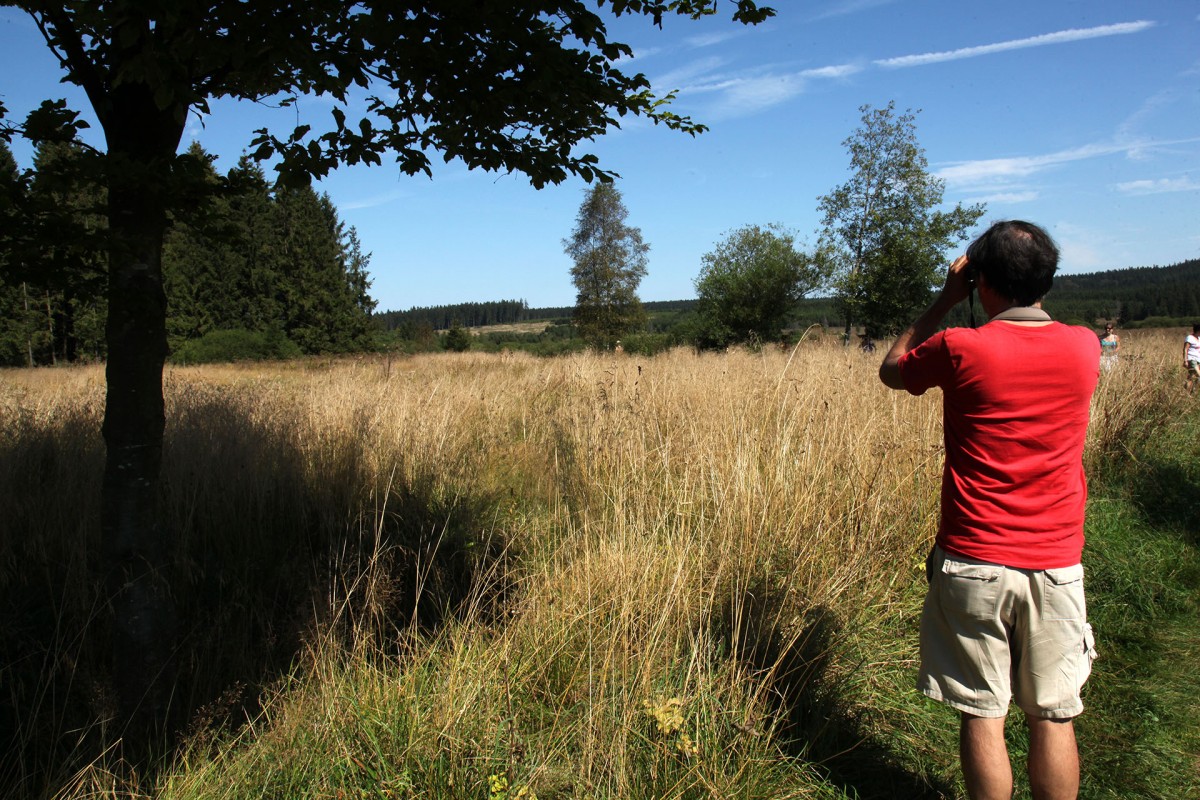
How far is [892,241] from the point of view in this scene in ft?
76.0

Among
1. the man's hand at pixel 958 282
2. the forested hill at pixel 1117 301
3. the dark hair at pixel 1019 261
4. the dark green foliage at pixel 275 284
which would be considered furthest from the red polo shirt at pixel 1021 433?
the dark green foliage at pixel 275 284

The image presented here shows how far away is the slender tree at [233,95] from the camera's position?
79.6 inches

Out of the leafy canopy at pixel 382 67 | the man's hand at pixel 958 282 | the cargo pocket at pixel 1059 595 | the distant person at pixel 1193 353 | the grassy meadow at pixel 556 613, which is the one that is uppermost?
the leafy canopy at pixel 382 67

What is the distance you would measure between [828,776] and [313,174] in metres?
2.91

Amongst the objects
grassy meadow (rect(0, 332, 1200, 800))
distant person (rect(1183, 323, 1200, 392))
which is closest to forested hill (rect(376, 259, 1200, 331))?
distant person (rect(1183, 323, 1200, 392))

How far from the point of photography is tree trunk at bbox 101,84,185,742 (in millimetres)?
2402

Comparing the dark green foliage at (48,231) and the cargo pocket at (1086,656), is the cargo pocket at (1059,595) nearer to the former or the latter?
the cargo pocket at (1086,656)

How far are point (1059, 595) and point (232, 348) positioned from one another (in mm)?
35591

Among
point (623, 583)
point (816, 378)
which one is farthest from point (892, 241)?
point (623, 583)

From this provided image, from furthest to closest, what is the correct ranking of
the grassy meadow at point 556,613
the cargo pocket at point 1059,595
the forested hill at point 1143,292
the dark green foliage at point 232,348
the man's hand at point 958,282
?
1. the forested hill at point 1143,292
2. the dark green foliage at point 232,348
3. the grassy meadow at point 556,613
4. the man's hand at point 958,282
5. the cargo pocket at point 1059,595

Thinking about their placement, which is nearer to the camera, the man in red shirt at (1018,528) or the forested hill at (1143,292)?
the man in red shirt at (1018,528)

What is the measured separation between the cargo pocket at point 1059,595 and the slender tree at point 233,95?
7.20ft

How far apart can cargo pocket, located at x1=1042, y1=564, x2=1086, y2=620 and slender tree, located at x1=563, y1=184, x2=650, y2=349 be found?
4133cm

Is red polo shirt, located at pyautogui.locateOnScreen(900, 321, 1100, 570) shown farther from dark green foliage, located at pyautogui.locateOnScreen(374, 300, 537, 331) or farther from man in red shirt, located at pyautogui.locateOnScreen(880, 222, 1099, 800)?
dark green foliage, located at pyautogui.locateOnScreen(374, 300, 537, 331)
